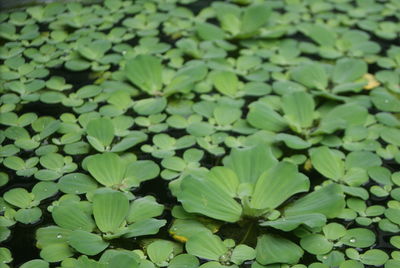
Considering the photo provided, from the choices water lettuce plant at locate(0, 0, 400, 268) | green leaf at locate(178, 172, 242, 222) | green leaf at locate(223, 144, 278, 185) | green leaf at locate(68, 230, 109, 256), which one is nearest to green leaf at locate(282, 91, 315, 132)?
water lettuce plant at locate(0, 0, 400, 268)

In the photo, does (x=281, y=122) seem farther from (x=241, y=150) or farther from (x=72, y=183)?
(x=72, y=183)

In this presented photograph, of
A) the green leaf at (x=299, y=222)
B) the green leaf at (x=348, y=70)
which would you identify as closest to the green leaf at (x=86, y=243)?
the green leaf at (x=299, y=222)

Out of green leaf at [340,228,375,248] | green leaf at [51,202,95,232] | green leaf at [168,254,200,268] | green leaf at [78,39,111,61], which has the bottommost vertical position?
green leaf at [340,228,375,248]

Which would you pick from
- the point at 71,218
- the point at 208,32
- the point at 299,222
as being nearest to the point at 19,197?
the point at 71,218

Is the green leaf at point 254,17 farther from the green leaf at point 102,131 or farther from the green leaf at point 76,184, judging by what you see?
the green leaf at point 76,184

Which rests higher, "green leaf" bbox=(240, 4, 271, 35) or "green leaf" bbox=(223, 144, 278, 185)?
"green leaf" bbox=(240, 4, 271, 35)

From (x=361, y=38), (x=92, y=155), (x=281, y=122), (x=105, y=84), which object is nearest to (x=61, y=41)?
(x=105, y=84)

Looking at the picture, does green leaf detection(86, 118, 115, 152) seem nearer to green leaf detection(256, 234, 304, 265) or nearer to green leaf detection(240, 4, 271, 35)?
green leaf detection(256, 234, 304, 265)
